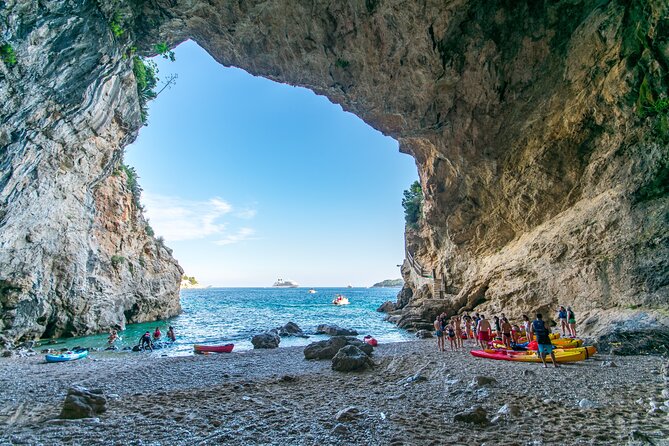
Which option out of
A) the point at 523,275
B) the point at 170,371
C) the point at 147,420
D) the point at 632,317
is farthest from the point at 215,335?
the point at 632,317

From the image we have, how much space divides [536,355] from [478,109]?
1553cm

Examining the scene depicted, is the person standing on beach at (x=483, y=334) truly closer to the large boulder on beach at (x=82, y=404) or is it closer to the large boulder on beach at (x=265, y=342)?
the large boulder on beach at (x=265, y=342)

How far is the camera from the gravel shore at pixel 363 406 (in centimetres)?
513

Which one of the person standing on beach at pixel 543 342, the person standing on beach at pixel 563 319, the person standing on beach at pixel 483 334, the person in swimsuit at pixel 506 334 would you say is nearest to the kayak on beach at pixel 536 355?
the person standing on beach at pixel 543 342

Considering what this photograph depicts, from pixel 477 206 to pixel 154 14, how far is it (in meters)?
24.8

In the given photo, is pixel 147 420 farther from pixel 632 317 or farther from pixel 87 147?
pixel 87 147

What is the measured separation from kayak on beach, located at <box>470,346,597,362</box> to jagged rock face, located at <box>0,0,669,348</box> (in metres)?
2.69

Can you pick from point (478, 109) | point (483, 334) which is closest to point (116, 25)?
point (478, 109)

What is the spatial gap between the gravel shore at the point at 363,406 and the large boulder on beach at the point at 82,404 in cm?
19

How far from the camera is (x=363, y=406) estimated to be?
22.2 ft

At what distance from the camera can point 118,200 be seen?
108ft

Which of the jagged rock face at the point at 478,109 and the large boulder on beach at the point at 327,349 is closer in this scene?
the jagged rock face at the point at 478,109

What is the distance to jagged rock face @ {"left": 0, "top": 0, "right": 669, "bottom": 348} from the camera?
12.8 meters

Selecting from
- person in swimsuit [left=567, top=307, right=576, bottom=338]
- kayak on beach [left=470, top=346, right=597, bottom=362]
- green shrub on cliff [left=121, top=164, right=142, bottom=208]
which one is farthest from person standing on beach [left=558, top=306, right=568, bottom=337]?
green shrub on cliff [left=121, top=164, right=142, bottom=208]
